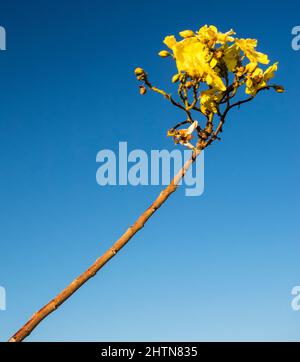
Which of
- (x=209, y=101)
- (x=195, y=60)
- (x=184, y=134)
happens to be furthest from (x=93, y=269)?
(x=195, y=60)

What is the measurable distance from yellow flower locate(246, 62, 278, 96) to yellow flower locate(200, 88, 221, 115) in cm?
25

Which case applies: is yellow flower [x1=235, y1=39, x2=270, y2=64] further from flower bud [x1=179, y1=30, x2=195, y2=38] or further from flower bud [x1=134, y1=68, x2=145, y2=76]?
flower bud [x1=134, y1=68, x2=145, y2=76]

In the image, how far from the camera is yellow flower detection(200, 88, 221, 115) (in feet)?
8.20

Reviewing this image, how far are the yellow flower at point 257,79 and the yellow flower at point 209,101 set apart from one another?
0.25m

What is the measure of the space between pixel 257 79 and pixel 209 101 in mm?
401

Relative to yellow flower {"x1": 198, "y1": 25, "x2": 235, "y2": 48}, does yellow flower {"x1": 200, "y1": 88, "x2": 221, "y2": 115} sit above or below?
below

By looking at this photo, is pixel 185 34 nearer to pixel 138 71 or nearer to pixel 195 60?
pixel 195 60

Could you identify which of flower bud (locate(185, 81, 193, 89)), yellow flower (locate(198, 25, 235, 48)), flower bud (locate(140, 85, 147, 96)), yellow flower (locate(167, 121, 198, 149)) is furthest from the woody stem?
yellow flower (locate(198, 25, 235, 48))

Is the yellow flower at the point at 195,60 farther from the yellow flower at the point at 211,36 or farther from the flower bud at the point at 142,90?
the flower bud at the point at 142,90

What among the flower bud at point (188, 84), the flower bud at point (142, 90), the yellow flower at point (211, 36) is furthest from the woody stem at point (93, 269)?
the yellow flower at point (211, 36)

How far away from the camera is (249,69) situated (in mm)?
2617

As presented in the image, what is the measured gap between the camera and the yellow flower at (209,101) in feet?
8.20
